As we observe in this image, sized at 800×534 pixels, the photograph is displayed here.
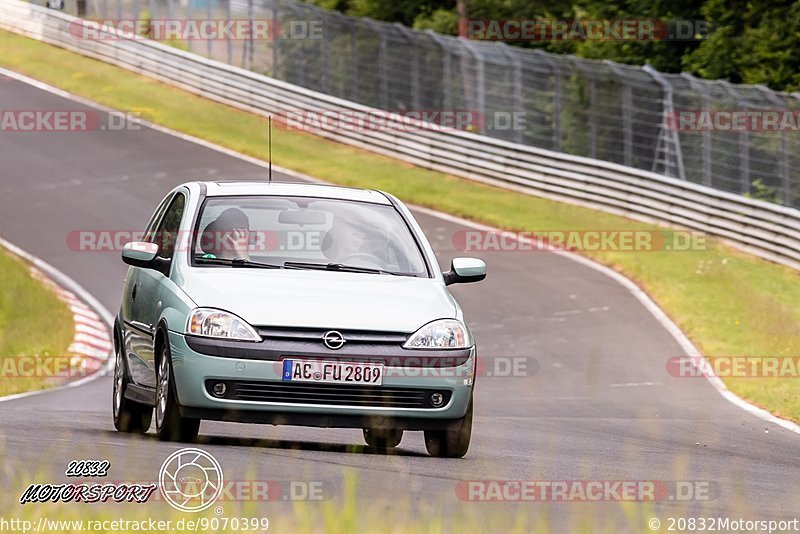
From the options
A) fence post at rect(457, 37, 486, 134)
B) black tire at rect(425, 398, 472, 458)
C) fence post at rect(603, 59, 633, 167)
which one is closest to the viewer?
black tire at rect(425, 398, 472, 458)

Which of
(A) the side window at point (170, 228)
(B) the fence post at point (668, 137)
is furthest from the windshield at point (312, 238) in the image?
(B) the fence post at point (668, 137)

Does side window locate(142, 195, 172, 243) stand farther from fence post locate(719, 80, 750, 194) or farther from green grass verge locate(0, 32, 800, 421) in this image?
fence post locate(719, 80, 750, 194)

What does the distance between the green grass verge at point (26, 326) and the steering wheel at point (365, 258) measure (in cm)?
→ 732

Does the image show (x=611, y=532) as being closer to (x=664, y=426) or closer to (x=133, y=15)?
(x=664, y=426)

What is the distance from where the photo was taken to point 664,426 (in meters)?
12.6

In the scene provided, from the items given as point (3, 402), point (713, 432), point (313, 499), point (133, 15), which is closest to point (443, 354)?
point (313, 499)

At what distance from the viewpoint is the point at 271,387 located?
27.5 feet

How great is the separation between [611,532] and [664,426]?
6284 millimetres

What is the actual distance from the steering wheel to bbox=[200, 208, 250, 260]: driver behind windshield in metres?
0.58

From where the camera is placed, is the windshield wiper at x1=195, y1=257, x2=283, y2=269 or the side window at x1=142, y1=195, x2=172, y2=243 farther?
the side window at x1=142, y1=195, x2=172, y2=243

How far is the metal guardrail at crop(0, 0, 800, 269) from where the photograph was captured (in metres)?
25.2

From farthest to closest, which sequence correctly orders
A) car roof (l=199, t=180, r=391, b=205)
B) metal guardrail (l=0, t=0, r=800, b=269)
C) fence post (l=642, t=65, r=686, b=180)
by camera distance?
fence post (l=642, t=65, r=686, b=180) < metal guardrail (l=0, t=0, r=800, b=269) < car roof (l=199, t=180, r=391, b=205)

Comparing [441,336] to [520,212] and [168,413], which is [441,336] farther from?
[520,212]

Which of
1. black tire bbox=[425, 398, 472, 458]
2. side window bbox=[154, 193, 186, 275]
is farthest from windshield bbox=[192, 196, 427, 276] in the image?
black tire bbox=[425, 398, 472, 458]
